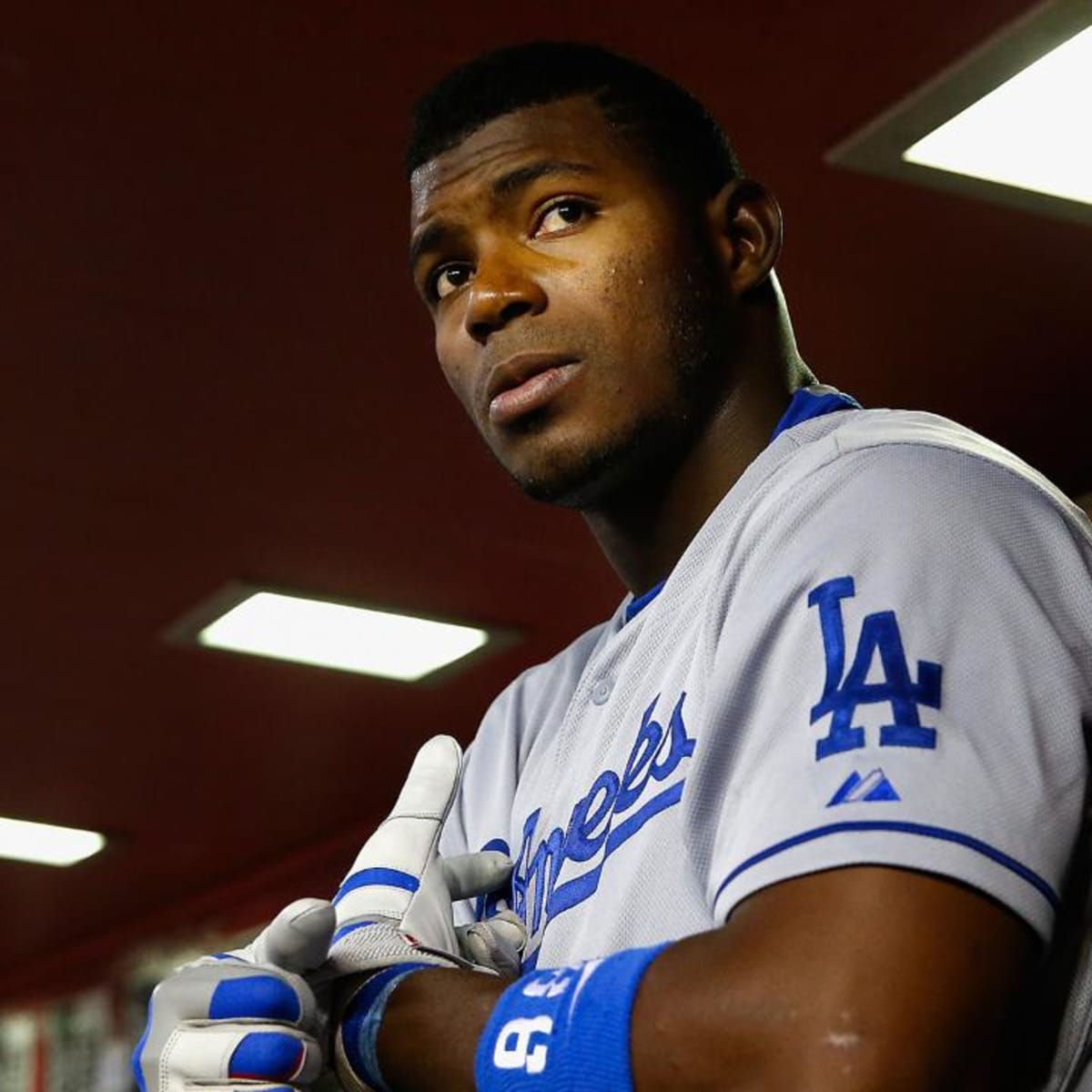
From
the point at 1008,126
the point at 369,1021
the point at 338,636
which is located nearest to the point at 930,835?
the point at 369,1021

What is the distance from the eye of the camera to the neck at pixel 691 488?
133cm

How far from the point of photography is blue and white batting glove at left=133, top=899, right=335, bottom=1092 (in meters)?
1.01

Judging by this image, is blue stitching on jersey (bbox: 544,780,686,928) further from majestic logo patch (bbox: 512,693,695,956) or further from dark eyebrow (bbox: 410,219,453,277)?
dark eyebrow (bbox: 410,219,453,277)

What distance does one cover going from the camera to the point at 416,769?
1.30m

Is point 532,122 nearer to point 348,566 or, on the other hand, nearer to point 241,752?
point 348,566

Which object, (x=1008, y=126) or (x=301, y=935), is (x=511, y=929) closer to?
(x=301, y=935)

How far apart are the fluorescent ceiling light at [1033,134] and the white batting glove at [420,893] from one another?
1493mm

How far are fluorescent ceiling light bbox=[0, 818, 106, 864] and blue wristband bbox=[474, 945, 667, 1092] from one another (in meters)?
4.89

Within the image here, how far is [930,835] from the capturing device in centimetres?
89

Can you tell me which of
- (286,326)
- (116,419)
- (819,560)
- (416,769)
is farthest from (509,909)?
(116,419)

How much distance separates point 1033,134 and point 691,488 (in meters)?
1.48

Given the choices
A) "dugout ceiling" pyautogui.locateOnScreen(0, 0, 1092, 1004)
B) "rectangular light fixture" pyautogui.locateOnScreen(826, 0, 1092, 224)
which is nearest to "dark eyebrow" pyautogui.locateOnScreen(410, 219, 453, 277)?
"dugout ceiling" pyautogui.locateOnScreen(0, 0, 1092, 1004)

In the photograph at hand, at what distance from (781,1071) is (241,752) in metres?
4.45

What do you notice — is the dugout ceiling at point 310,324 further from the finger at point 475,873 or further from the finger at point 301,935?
the finger at point 301,935
